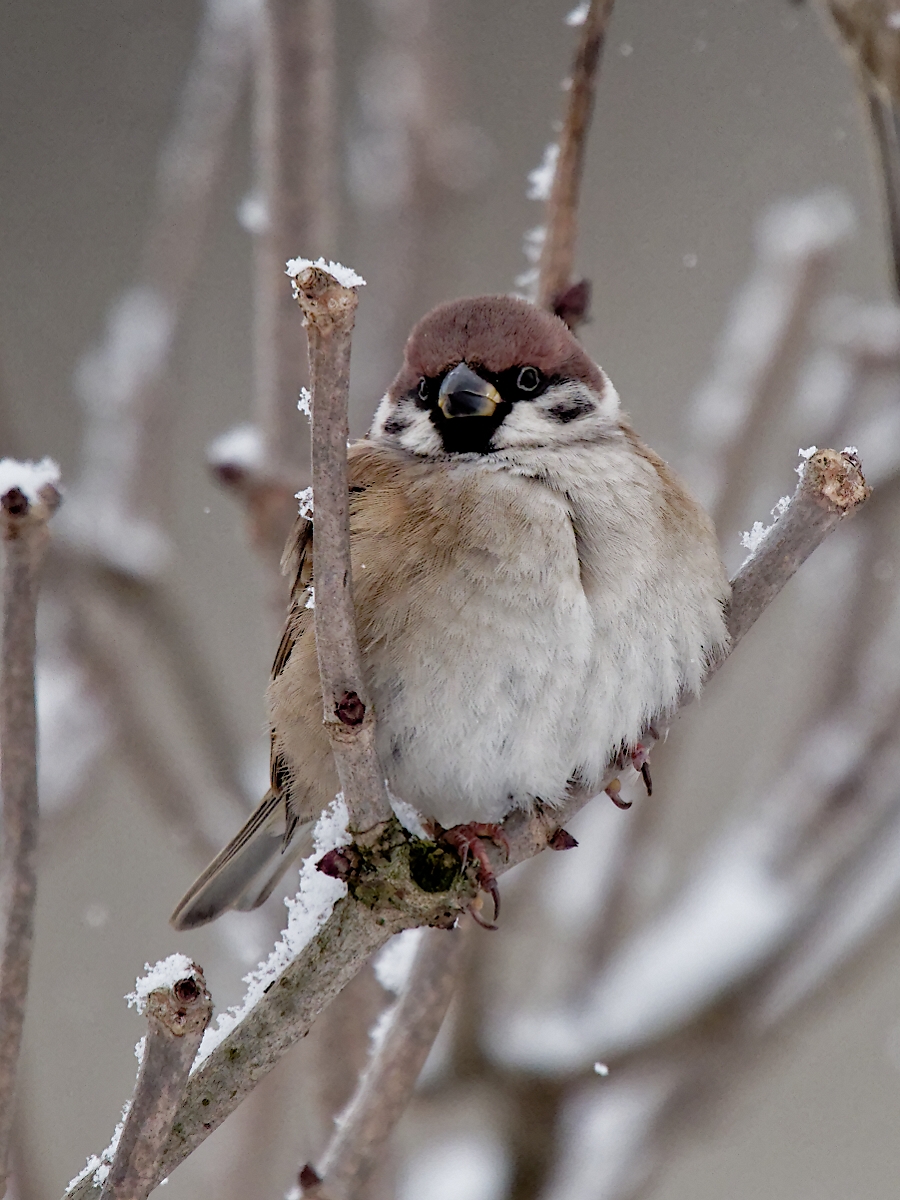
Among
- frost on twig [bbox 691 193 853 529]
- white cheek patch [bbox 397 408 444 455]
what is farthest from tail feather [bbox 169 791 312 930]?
frost on twig [bbox 691 193 853 529]

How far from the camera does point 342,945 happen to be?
3.94 ft

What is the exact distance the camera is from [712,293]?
3.50m

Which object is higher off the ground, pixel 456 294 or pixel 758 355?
pixel 456 294

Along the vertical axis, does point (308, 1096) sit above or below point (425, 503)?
below

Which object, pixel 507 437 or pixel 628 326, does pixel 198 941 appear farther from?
pixel 628 326

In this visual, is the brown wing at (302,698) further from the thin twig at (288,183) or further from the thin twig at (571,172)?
the thin twig at (571,172)

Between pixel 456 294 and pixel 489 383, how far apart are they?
87 centimetres

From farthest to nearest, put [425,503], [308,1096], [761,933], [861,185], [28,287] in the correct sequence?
1. [28,287]
2. [861,185]
3. [761,933]
4. [308,1096]
5. [425,503]

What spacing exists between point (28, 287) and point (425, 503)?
83.3 inches

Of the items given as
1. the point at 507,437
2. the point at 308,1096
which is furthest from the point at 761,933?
the point at 507,437

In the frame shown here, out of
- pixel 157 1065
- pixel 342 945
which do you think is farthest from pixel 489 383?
pixel 157 1065

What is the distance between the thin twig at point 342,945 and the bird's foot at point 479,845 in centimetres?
2

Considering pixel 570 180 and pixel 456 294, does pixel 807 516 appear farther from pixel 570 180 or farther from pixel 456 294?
pixel 456 294

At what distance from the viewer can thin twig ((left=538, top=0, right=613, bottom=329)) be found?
5.21ft
